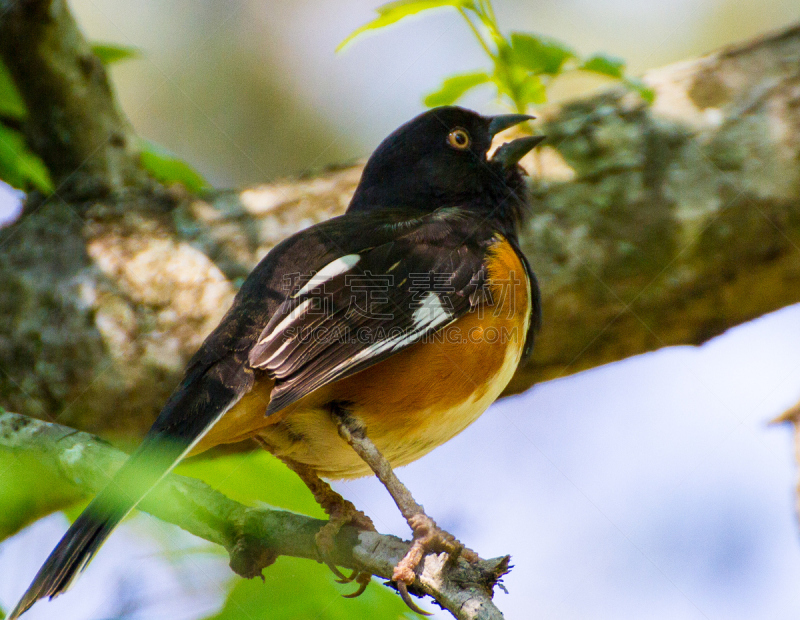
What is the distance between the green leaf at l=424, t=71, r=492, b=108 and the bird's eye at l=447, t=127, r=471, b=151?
1.29ft

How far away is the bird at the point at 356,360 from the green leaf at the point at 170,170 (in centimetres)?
102

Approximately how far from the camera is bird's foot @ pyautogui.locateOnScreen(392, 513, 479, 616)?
6.23 feet

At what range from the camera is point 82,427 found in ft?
10.1

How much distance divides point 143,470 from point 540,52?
185 centimetres

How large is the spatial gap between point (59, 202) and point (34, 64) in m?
0.61

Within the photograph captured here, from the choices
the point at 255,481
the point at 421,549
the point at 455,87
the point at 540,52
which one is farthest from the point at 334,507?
the point at 540,52

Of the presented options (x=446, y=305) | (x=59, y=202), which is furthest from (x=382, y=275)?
(x=59, y=202)

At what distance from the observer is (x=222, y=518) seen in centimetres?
212

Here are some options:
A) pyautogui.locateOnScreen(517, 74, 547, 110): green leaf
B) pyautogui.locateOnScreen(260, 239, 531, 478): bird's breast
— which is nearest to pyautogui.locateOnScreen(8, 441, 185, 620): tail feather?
pyautogui.locateOnScreen(260, 239, 531, 478): bird's breast

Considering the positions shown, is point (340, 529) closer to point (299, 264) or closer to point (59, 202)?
point (299, 264)

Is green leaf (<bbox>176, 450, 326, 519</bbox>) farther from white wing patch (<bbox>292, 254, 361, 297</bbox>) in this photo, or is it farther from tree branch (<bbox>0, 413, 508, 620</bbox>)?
white wing patch (<bbox>292, 254, 361, 297</bbox>)

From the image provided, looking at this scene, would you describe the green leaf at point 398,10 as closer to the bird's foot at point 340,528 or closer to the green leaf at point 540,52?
the green leaf at point 540,52

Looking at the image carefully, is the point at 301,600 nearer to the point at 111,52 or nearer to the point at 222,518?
the point at 222,518

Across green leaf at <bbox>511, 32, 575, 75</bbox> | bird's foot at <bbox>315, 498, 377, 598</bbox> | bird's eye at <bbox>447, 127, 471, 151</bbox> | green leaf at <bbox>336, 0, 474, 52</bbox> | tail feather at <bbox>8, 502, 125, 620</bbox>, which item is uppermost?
green leaf at <bbox>336, 0, 474, 52</bbox>
